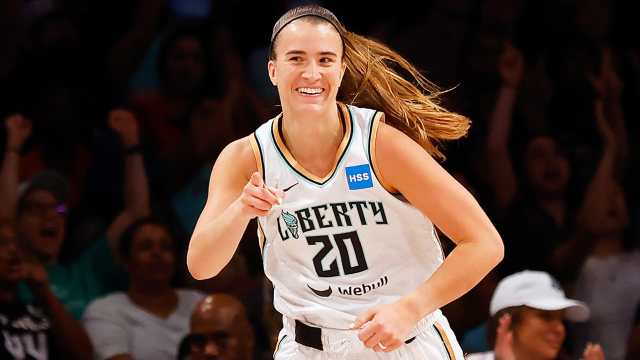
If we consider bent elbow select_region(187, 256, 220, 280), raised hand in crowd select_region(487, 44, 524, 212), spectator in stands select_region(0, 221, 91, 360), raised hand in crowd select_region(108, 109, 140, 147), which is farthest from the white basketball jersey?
raised hand in crowd select_region(487, 44, 524, 212)

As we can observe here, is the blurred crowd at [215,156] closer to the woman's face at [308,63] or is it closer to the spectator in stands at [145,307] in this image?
the spectator in stands at [145,307]

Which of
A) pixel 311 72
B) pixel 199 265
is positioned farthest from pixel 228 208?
pixel 311 72

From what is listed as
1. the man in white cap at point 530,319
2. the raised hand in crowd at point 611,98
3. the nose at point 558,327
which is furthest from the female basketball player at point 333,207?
the raised hand in crowd at point 611,98

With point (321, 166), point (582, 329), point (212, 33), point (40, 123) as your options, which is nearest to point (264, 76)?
point (212, 33)

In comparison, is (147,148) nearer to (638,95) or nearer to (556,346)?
(556,346)

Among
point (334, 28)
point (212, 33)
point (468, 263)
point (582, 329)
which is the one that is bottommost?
point (582, 329)

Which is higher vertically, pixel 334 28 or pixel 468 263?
pixel 334 28

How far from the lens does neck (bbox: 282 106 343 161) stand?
12.9 feet

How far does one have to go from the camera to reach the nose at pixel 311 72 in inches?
149

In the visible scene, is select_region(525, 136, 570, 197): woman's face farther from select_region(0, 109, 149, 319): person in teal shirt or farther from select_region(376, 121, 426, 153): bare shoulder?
select_region(376, 121, 426, 153): bare shoulder

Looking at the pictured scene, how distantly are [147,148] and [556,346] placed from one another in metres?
2.63

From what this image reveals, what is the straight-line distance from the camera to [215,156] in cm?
692

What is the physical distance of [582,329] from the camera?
6.46m

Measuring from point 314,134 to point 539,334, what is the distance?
2184 millimetres
